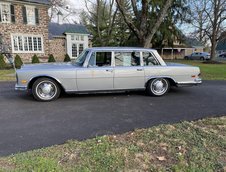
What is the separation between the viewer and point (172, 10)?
32219mm

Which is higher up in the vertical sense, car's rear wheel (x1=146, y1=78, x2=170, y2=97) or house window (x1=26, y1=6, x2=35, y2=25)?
house window (x1=26, y1=6, x2=35, y2=25)

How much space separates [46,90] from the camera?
627 centimetres

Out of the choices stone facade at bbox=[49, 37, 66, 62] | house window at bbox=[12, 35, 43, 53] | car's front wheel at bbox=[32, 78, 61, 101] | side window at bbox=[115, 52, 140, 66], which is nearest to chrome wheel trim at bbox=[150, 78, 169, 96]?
side window at bbox=[115, 52, 140, 66]

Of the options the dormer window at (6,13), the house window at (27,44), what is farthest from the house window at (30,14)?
the house window at (27,44)

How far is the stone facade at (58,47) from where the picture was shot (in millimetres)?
27675

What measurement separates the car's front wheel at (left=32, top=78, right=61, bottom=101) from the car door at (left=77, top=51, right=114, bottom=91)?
73cm

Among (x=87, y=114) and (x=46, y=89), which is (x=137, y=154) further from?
(x=46, y=89)

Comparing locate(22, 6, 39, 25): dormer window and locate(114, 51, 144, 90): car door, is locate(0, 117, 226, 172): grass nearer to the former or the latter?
locate(114, 51, 144, 90): car door

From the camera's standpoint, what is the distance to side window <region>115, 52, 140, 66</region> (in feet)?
22.1

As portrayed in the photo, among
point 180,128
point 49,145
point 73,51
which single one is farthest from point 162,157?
point 73,51

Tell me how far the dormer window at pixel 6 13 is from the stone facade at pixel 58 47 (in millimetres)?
5667

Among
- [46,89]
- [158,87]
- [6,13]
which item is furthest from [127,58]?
[6,13]

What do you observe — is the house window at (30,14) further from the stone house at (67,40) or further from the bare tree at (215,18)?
the bare tree at (215,18)

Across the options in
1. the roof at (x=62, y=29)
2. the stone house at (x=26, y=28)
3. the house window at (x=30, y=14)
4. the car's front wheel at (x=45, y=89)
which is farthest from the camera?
the roof at (x=62, y=29)
